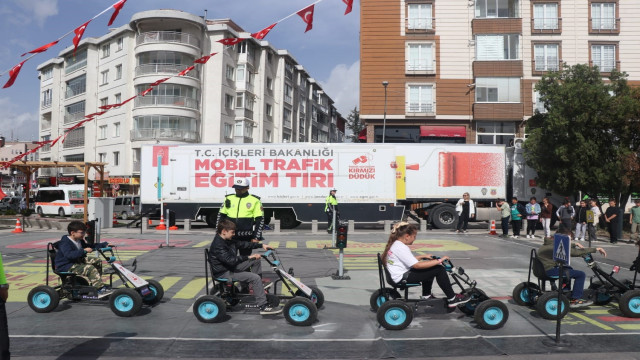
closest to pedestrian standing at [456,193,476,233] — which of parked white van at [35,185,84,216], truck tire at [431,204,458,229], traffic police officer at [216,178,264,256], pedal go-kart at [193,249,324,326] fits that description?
truck tire at [431,204,458,229]

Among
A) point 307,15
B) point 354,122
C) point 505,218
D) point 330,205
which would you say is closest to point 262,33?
point 307,15

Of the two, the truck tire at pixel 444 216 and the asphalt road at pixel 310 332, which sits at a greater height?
the truck tire at pixel 444 216

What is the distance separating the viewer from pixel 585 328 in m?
6.41

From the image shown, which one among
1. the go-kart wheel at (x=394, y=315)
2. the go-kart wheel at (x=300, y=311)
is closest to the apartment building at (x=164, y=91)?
the go-kart wheel at (x=300, y=311)

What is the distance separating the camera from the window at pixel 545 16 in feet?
101

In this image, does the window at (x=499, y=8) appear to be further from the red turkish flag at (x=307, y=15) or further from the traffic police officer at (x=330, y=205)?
the red turkish flag at (x=307, y=15)

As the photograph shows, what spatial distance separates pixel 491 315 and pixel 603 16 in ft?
104

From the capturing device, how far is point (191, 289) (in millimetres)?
8805

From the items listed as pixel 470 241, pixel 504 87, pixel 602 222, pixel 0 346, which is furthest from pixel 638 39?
pixel 0 346

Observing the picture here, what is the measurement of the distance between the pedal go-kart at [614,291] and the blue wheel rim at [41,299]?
7.84 metres

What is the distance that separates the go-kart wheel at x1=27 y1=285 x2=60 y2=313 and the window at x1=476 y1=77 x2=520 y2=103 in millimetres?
28453

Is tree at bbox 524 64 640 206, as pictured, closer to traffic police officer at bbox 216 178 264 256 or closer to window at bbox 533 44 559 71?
window at bbox 533 44 559 71

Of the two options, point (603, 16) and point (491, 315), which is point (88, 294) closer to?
point (491, 315)

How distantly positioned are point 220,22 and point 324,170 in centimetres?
3062
